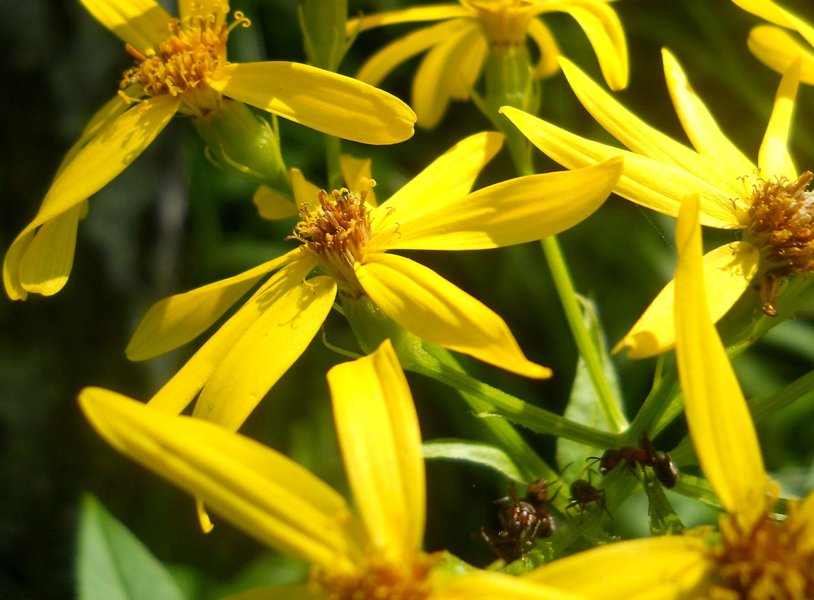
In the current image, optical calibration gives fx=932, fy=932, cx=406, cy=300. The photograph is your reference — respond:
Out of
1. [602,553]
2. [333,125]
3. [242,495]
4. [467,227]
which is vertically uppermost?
[333,125]

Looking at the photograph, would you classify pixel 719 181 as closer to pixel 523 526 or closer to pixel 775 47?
pixel 775 47

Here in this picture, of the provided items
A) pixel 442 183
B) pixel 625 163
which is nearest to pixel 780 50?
pixel 625 163

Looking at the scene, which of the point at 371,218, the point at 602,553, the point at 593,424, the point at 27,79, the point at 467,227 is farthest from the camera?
the point at 27,79

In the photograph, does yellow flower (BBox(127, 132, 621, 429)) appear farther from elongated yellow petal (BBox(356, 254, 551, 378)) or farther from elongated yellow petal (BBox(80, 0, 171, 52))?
elongated yellow petal (BBox(80, 0, 171, 52))

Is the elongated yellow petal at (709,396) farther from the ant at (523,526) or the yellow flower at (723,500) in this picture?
the ant at (523,526)

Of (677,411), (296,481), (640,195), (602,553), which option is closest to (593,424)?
(677,411)

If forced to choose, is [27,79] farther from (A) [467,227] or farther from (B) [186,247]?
(A) [467,227]

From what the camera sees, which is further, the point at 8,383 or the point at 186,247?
the point at 186,247
